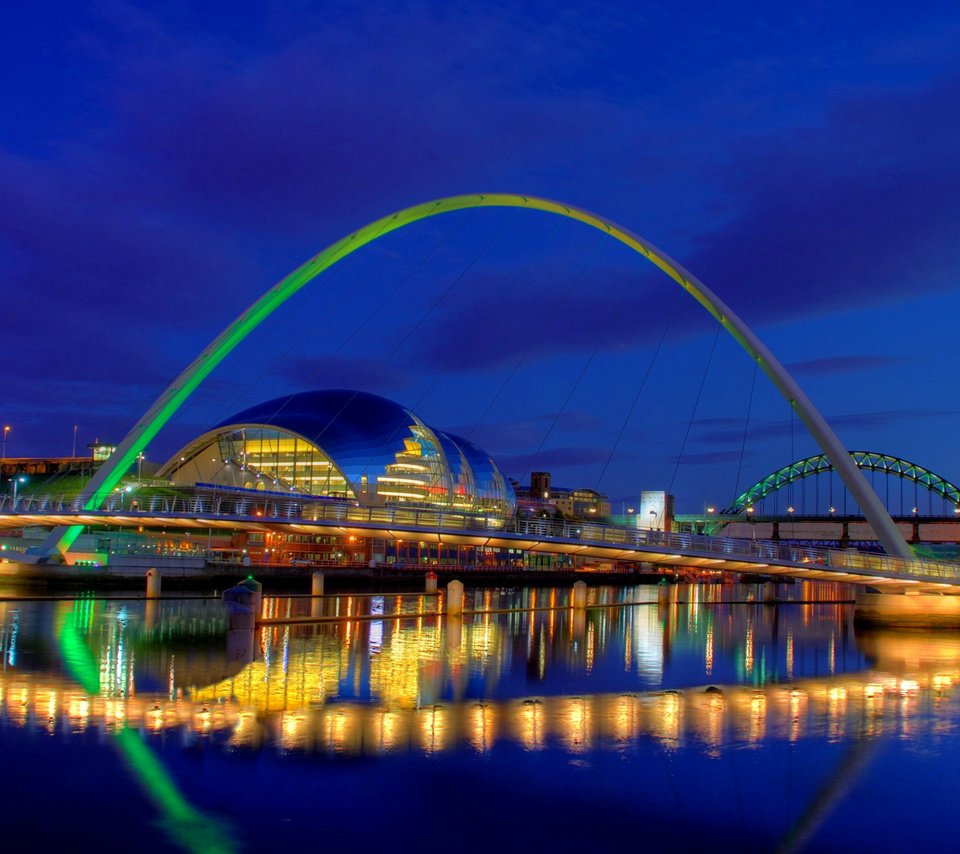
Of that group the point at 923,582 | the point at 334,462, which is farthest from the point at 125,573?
the point at 923,582

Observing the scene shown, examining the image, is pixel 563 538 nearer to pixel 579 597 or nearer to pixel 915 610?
pixel 579 597

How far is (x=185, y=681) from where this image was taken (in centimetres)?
2166

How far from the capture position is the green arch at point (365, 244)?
4438 centimetres

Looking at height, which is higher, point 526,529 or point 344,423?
point 344,423

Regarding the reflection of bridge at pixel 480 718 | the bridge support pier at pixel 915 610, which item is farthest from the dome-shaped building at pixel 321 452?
the reflection of bridge at pixel 480 718

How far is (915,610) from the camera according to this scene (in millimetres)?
43188

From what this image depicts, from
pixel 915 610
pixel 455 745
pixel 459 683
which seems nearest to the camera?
pixel 455 745

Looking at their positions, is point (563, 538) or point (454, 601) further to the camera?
point (454, 601)

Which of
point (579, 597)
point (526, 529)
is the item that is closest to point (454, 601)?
point (526, 529)

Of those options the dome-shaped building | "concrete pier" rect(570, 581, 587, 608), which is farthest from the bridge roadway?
the dome-shaped building

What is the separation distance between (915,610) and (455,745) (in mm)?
31956

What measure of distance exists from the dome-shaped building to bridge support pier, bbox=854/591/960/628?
147 feet

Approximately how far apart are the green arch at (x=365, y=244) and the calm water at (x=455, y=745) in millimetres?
13719

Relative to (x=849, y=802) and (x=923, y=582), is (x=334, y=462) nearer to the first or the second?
(x=923, y=582)
